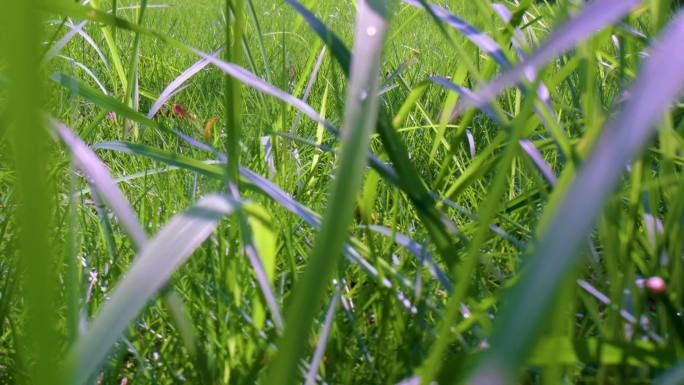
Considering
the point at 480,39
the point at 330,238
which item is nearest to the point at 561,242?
the point at 330,238

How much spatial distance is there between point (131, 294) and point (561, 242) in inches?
7.5

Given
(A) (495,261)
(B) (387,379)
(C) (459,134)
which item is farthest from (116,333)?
(A) (495,261)

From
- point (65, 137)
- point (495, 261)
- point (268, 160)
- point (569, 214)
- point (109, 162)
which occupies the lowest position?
point (569, 214)

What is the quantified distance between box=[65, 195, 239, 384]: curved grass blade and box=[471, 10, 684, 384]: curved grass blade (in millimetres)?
161

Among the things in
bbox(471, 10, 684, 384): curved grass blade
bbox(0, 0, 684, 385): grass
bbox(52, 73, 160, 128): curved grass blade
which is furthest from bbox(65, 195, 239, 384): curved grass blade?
bbox(52, 73, 160, 128): curved grass blade

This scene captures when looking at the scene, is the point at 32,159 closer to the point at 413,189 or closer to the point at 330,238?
the point at 330,238

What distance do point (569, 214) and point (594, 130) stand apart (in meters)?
0.31

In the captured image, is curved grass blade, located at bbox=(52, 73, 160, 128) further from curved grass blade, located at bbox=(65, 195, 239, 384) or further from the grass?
curved grass blade, located at bbox=(65, 195, 239, 384)

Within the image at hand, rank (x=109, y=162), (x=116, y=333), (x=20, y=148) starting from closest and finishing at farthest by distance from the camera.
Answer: (x=20, y=148) < (x=116, y=333) < (x=109, y=162)

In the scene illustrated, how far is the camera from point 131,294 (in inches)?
11.8

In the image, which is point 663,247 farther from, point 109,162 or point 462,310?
point 109,162

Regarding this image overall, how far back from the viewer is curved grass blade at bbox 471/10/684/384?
19cm

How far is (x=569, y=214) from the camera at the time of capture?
19 cm

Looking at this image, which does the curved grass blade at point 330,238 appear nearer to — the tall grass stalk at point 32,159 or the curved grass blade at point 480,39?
the tall grass stalk at point 32,159
